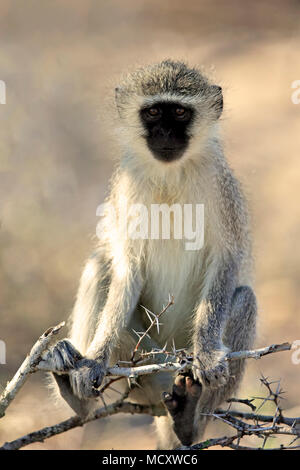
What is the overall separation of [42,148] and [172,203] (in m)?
4.85

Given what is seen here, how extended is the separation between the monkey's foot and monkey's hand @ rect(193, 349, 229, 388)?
0.21 ft

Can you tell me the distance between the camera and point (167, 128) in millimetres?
4578

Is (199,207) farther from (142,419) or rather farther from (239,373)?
(142,419)

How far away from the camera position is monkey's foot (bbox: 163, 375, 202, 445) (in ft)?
13.3

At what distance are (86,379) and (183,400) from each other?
588 millimetres

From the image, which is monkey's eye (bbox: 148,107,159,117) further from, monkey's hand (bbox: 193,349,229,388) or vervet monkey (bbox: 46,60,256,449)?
monkey's hand (bbox: 193,349,229,388)

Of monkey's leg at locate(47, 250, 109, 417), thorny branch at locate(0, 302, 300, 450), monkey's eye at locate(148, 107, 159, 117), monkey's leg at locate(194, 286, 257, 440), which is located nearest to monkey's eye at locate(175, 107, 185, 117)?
monkey's eye at locate(148, 107, 159, 117)

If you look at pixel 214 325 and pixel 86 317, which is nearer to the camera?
pixel 214 325

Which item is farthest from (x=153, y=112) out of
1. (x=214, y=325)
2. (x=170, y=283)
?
(x=214, y=325)

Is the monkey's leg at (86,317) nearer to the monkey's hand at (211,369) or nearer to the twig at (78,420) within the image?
the twig at (78,420)

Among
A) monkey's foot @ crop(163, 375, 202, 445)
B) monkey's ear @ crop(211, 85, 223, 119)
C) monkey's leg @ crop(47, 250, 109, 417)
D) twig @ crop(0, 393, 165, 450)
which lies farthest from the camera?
monkey's ear @ crop(211, 85, 223, 119)

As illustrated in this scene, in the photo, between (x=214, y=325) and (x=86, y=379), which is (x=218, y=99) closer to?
(x=214, y=325)

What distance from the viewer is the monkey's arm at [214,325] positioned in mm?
4145

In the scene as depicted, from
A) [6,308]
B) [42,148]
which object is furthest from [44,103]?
[6,308]
